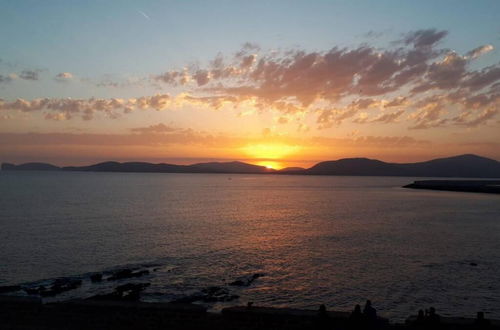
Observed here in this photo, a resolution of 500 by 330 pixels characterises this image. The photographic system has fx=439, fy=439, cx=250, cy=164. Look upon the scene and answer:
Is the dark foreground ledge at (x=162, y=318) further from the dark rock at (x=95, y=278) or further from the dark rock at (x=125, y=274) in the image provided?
the dark rock at (x=125, y=274)

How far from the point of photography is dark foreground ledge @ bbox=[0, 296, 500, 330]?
10.8 metres

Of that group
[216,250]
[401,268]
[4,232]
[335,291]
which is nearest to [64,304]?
[335,291]

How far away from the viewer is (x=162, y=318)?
11273 millimetres

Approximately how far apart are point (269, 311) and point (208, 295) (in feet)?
48.8

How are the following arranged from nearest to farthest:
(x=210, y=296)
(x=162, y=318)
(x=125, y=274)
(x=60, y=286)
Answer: (x=162, y=318) < (x=210, y=296) < (x=60, y=286) < (x=125, y=274)

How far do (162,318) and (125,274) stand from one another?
2018cm

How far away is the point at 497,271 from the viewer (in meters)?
31.2

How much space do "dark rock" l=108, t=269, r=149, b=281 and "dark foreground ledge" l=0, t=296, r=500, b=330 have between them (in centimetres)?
1806

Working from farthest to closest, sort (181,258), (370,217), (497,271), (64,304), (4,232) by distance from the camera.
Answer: (370,217) → (4,232) → (181,258) → (497,271) → (64,304)

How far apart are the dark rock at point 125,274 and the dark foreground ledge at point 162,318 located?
18.1 metres

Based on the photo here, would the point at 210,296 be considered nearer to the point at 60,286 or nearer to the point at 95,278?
the point at 95,278

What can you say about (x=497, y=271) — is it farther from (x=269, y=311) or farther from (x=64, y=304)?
(x=64, y=304)

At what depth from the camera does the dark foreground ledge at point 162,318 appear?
10781mm

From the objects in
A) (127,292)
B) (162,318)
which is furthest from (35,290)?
(162,318)
